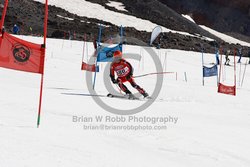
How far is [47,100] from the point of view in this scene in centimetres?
904

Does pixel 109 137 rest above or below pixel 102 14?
below

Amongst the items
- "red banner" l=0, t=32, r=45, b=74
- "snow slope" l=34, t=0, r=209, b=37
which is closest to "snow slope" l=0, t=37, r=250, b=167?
"red banner" l=0, t=32, r=45, b=74

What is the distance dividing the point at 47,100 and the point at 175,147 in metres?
4.30

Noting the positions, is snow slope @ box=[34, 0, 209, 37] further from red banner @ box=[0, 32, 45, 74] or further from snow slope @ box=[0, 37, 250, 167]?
red banner @ box=[0, 32, 45, 74]

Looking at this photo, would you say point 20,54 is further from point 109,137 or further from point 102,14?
point 102,14

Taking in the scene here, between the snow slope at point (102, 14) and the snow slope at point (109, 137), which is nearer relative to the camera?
the snow slope at point (109, 137)

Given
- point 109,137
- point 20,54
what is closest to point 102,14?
point 20,54

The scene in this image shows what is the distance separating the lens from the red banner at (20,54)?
5930 mm

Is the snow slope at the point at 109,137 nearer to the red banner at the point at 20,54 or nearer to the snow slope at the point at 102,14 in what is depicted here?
the red banner at the point at 20,54

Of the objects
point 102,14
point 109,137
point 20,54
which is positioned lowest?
point 109,137

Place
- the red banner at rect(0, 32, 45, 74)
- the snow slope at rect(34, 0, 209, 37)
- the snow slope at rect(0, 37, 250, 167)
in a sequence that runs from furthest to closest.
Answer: the snow slope at rect(34, 0, 209, 37)
the red banner at rect(0, 32, 45, 74)
the snow slope at rect(0, 37, 250, 167)

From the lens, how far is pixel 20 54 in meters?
5.94

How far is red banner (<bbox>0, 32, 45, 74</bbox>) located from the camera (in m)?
5.93

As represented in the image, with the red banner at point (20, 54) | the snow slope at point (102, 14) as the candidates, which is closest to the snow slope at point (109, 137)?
the red banner at point (20, 54)
